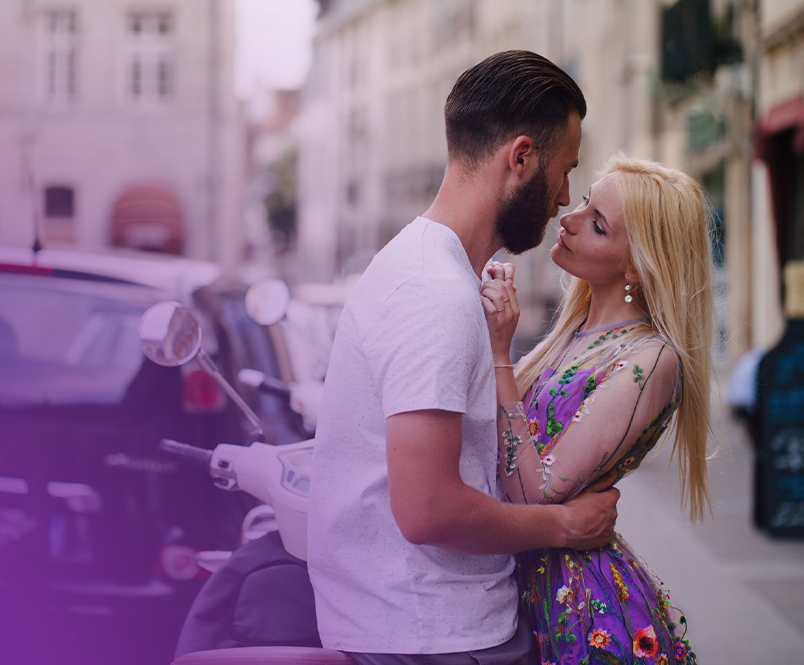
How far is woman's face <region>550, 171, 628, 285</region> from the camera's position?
200 centimetres

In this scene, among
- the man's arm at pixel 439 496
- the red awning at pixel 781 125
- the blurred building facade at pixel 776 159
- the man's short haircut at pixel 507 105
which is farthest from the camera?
the blurred building facade at pixel 776 159

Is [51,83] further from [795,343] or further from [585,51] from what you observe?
[585,51]

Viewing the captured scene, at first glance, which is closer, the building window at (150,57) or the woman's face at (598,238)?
the woman's face at (598,238)

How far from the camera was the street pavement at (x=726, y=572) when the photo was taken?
171 inches

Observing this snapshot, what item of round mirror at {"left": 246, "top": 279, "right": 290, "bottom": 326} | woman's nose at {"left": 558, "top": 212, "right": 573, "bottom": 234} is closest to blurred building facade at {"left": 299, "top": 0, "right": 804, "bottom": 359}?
round mirror at {"left": 246, "top": 279, "right": 290, "bottom": 326}

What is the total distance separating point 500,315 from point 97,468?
111 centimetres

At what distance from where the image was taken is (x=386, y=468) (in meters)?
1.54

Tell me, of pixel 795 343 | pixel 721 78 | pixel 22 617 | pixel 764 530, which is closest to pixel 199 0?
pixel 22 617

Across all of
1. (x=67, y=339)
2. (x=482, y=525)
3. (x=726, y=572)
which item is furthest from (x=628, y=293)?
(x=726, y=572)

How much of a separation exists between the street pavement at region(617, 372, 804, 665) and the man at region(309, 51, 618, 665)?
6.05 feet

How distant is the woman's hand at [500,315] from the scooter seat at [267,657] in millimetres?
605

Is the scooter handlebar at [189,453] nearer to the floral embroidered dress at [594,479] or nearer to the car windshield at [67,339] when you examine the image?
the car windshield at [67,339]

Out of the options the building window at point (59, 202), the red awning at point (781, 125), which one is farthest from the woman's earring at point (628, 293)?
the red awning at point (781, 125)

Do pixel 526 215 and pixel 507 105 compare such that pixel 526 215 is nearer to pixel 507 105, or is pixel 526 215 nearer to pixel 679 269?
pixel 507 105
